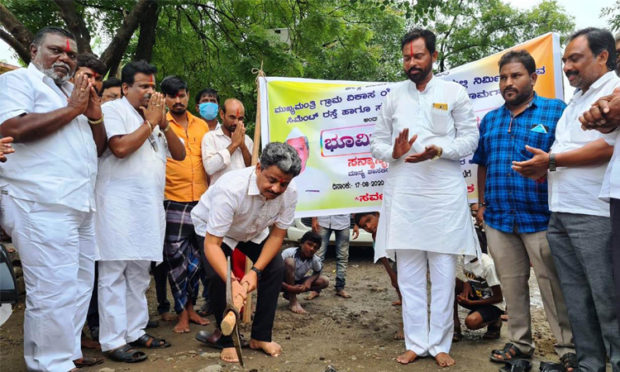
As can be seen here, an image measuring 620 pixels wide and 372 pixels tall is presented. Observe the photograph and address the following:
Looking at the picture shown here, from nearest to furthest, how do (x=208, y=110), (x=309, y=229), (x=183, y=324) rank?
(x=183, y=324) → (x=208, y=110) → (x=309, y=229)

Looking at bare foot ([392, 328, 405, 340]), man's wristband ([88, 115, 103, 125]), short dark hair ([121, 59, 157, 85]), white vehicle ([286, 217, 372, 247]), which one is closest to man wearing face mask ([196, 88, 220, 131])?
short dark hair ([121, 59, 157, 85])

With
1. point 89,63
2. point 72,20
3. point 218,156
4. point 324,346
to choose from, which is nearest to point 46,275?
point 89,63

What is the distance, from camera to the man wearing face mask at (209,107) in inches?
197

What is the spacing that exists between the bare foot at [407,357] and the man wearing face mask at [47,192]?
2.01 meters

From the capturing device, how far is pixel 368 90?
189 inches

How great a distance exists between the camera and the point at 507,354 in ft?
11.3

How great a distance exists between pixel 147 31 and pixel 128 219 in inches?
194

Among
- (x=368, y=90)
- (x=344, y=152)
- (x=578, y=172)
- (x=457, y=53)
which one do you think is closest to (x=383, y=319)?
(x=344, y=152)

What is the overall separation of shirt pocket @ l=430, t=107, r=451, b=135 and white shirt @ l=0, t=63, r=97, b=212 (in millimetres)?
2272

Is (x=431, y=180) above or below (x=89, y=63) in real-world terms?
below

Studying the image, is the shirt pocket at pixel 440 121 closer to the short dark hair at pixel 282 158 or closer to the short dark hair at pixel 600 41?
the short dark hair at pixel 600 41

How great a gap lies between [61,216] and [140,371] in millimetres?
1085

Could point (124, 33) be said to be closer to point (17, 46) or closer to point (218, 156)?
point (17, 46)

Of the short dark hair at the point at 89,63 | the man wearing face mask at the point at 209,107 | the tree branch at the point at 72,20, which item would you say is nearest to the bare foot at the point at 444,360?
the man wearing face mask at the point at 209,107
